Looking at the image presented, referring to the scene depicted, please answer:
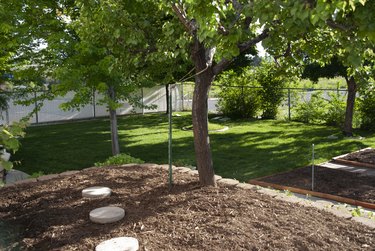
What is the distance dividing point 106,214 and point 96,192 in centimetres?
78

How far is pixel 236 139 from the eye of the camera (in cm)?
1117

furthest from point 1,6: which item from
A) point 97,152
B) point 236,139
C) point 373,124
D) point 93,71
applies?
point 373,124

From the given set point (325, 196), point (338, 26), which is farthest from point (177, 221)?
point (325, 196)

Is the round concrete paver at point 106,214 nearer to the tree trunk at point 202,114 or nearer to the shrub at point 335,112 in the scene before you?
the tree trunk at point 202,114

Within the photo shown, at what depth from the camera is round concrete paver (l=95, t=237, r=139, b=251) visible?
319 cm

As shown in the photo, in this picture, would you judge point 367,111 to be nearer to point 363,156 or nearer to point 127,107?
point 363,156

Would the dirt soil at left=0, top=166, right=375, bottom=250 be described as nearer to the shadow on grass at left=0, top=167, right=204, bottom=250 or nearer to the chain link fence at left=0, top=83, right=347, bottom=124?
the shadow on grass at left=0, top=167, right=204, bottom=250

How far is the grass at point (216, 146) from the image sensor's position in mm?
8148

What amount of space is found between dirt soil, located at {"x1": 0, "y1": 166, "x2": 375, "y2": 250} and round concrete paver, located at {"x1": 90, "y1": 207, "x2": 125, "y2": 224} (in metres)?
0.07

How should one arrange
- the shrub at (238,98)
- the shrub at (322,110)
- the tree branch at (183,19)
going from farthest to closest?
the shrub at (238,98), the shrub at (322,110), the tree branch at (183,19)

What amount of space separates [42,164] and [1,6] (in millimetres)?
3518

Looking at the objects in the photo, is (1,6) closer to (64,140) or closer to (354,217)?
(64,140)

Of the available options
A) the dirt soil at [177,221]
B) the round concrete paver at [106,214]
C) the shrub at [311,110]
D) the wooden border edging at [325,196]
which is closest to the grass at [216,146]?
the wooden border edging at [325,196]

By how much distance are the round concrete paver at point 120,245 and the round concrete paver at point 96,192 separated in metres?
1.30
